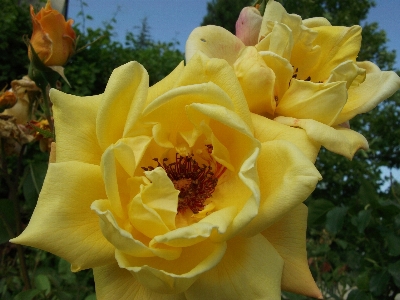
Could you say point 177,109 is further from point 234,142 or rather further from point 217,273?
point 217,273

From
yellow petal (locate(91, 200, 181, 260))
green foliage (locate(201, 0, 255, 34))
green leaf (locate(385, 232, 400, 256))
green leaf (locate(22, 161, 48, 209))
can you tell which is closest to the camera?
yellow petal (locate(91, 200, 181, 260))

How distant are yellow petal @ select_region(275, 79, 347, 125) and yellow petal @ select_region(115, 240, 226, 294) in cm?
25

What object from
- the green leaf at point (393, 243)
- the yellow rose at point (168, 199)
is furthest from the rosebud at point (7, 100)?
the green leaf at point (393, 243)

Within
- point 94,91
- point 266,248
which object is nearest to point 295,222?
point 266,248

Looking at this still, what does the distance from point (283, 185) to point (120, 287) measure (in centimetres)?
27

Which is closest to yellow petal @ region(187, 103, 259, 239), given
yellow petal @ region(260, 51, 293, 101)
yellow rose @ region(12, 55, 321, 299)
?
yellow rose @ region(12, 55, 321, 299)

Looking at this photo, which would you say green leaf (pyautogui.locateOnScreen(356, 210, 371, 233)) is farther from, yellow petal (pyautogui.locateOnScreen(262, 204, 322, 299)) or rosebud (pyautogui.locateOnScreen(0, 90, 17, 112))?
rosebud (pyautogui.locateOnScreen(0, 90, 17, 112))

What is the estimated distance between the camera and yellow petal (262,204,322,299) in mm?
635

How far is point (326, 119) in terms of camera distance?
2.12 feet

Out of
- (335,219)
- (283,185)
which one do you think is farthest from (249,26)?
(335,219)

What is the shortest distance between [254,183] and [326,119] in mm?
177

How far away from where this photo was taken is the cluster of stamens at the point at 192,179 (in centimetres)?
73

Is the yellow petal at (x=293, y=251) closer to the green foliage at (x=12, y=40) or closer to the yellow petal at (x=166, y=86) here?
the yellow petal at (x=166, y=86)

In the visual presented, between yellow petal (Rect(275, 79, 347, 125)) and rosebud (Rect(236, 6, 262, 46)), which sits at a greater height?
rosebud (Rect(236, 6, 262, 46))
